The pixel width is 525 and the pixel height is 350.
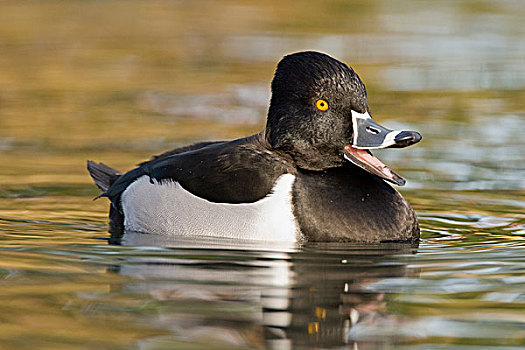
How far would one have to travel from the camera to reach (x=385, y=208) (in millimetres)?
6586

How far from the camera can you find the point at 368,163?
6598 millimetres

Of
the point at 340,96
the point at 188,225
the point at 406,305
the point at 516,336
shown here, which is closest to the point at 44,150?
the point at 188,225

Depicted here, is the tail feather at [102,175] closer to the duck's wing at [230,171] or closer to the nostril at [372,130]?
the duck's wing at [230,171]

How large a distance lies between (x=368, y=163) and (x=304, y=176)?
0.41 metres

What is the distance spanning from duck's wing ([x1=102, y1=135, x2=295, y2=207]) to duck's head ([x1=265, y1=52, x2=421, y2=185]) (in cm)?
18

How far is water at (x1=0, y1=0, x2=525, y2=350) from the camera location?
469cm

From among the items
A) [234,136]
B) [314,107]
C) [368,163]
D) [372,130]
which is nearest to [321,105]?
[314,107]

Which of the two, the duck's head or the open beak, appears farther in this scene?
the duck's head

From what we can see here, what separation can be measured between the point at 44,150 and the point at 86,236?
280 centimetres

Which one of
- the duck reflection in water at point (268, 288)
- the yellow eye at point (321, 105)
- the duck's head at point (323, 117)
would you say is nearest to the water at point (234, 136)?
the duck reflection in water at point (268, 288)

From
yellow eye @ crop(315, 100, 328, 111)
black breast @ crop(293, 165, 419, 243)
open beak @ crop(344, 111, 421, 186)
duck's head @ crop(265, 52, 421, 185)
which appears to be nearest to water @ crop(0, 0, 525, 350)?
black breast @ crop(293, 165, 419, 243)

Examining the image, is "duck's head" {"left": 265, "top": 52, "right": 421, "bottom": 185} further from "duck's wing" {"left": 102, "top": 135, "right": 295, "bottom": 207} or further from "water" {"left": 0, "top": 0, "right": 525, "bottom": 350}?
"water" {"left": 0, "top": 0, "right": 525, "bottom": 350}

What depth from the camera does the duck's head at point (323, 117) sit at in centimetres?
654

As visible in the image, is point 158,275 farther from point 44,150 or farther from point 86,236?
point 44,150
